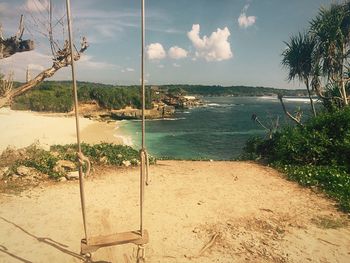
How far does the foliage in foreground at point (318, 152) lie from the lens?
33.0 feet

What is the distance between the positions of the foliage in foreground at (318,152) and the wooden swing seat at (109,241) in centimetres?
639

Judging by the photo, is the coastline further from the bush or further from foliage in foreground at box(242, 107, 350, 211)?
the bush

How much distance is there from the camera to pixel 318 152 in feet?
38.1

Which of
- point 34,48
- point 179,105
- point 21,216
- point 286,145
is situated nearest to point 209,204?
point 21,216

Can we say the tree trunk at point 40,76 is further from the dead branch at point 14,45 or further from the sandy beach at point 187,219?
the sandy beach at point 187,219

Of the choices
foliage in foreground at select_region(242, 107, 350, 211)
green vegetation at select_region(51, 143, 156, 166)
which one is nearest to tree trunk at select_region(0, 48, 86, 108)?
green vegetation at select_region(51, 143, 156, 166)

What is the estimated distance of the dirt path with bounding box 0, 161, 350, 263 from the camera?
6125mm

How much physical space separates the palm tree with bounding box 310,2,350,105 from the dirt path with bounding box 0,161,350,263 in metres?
6.74

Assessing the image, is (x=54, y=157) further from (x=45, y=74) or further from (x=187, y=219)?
(x=187, y=219)

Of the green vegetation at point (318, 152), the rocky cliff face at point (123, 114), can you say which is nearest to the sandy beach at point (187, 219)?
the green vegetation at point (318, 152)

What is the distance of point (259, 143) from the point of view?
49.2 ft

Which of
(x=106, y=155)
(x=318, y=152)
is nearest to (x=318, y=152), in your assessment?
(x=318, y=152)

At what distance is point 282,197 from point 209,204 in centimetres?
206

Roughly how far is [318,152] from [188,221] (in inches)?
250
